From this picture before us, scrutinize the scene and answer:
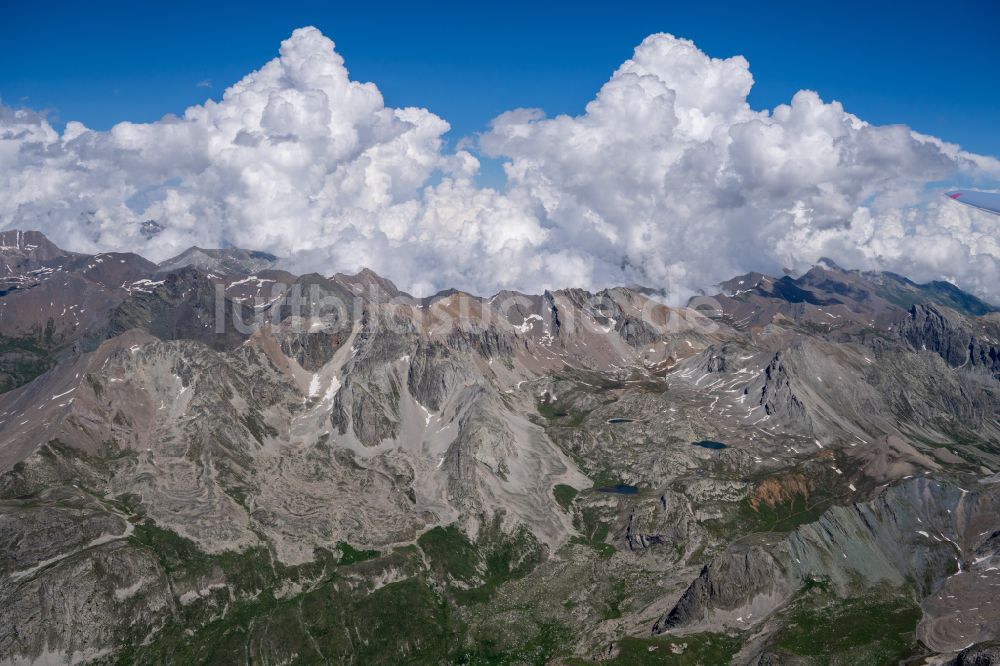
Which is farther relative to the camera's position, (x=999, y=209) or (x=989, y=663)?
(x=989, y=663)

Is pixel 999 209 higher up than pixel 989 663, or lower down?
higher up
